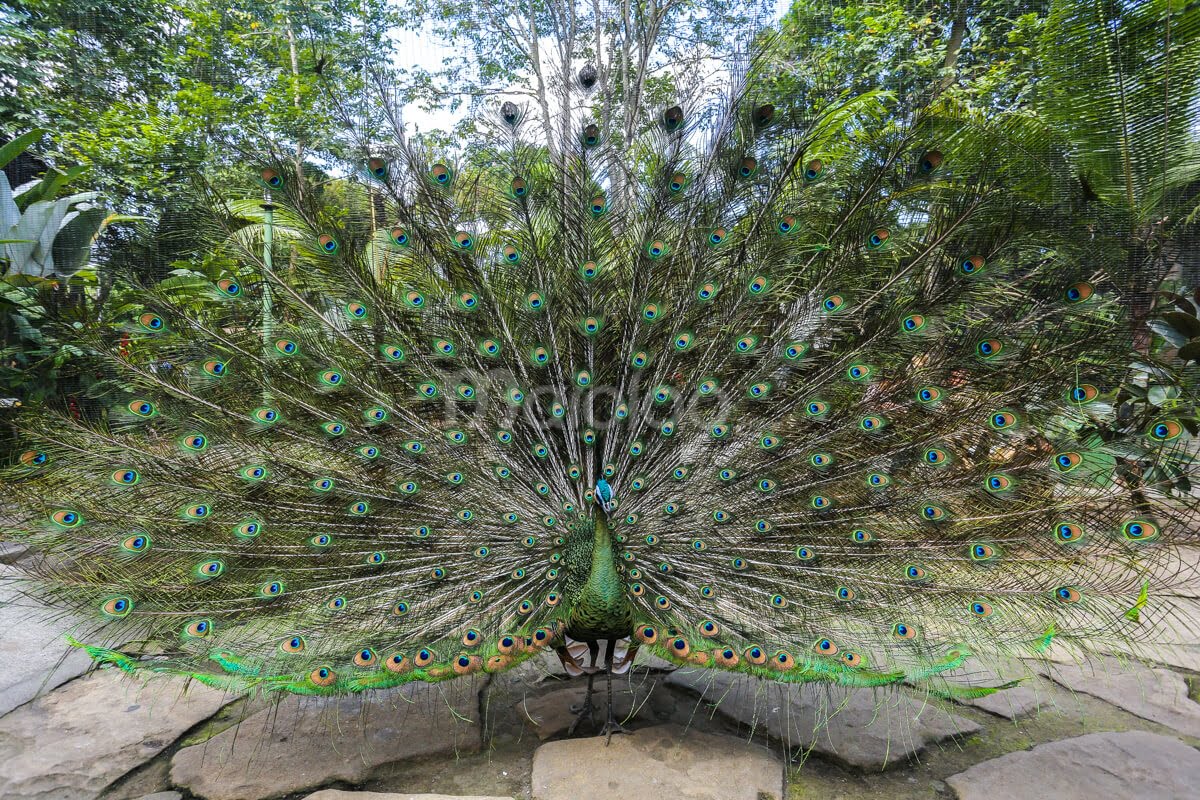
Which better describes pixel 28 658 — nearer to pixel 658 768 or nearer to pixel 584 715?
pixel 584 715

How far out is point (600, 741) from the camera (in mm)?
2504

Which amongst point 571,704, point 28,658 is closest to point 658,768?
point 571,704

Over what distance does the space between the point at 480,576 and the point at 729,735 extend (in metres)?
1.23

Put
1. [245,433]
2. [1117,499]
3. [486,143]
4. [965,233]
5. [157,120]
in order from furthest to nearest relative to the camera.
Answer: [157,120] < [486,143] < [245,433] < [965,233] < [1117,499]

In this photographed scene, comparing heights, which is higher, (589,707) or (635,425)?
(635,425)

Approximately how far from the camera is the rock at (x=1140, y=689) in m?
2.64

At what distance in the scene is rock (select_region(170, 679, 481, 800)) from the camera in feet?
7.57

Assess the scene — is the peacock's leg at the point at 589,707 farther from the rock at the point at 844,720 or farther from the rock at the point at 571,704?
the rock at the point at 844,720

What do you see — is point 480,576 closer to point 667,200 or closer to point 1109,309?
point 667,200

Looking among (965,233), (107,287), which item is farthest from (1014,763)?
(107,287)

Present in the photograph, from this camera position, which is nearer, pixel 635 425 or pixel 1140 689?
pixel 635 425

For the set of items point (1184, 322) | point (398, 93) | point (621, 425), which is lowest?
point (621, 425)

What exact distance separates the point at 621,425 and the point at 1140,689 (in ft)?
8.87

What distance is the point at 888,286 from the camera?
7.85ft
